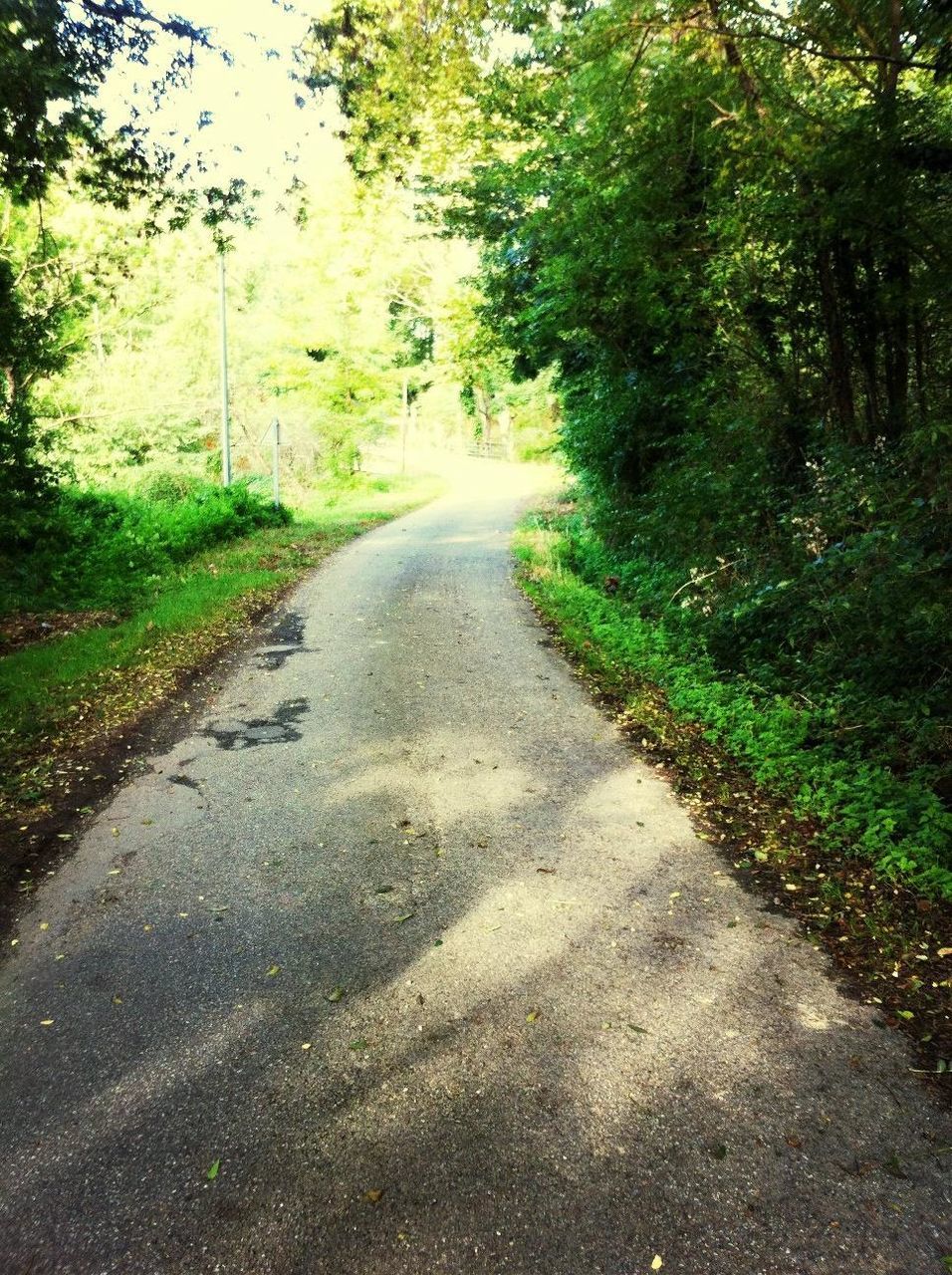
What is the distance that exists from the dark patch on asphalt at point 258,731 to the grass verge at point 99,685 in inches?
26.1

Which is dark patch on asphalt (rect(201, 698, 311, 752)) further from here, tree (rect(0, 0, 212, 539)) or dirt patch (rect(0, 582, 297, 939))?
tree (rect(0, 0, 212, 539))

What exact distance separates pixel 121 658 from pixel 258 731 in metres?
2.57

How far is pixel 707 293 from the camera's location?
25.0 ft

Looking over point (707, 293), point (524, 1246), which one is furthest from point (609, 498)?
point (524, 1246)

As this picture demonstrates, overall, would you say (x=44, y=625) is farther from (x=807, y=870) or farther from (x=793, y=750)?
(x=807, y=870)

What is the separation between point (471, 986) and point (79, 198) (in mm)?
9351

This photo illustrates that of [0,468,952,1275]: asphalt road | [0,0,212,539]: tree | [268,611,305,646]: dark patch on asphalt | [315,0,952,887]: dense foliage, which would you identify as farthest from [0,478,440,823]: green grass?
[315,0,952,887]: dense foliage

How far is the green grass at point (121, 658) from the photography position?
563 cm

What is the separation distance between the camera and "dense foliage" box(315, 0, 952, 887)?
16.3 ft

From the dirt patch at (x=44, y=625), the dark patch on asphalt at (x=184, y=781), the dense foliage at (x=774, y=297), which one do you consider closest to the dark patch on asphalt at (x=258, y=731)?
the dark patch on asphalt at (x=184, y=781)

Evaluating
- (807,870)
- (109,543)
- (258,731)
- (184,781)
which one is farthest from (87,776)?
(109,543)

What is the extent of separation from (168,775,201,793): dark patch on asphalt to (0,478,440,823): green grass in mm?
746

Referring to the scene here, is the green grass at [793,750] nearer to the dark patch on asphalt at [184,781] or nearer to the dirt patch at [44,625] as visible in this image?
the dark patch on asphalt at [184,781]

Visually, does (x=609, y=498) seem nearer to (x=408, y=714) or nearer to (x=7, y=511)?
(x=408, y=714)
